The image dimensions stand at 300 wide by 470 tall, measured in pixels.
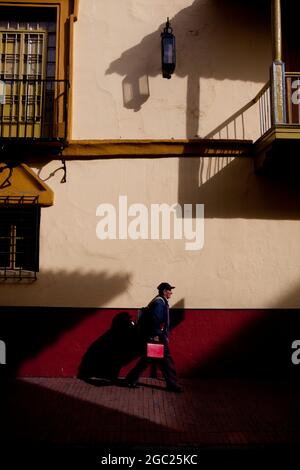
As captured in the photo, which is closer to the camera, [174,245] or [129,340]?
[129,340]

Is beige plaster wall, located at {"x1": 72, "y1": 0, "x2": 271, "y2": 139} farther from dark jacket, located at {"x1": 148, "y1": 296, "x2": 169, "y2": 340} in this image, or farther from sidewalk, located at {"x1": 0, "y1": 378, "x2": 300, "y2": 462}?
sidewalk, located at {"x1": 0, "y1": 378, "x2": 300, "y2": 462}

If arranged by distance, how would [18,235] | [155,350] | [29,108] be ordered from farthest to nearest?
[29,108] < [18,235] < [155,350]

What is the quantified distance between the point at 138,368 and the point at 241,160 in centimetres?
429

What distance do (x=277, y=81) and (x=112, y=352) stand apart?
5661 mm

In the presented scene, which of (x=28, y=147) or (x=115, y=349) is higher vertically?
(x=28, y=147)

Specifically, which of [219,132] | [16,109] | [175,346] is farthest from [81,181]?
[175,346]

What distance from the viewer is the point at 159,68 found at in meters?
8.57

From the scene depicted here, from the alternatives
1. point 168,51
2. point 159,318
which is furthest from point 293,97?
point 159,318

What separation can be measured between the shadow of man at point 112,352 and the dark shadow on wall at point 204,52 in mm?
4083

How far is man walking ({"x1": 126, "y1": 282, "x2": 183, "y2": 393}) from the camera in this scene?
7.21 m

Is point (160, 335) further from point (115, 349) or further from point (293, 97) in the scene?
point (293, 97)

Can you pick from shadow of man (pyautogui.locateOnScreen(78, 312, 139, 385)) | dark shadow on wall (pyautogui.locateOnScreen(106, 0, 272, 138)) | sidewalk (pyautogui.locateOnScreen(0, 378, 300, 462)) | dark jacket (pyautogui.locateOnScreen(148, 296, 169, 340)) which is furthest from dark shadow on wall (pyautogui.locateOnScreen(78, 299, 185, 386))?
dark shadow on wall (pyautogui.locateOnScreen(106, 0, 272, 138))

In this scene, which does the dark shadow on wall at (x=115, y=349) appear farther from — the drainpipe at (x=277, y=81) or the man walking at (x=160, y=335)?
the drainpipe at (x=277, y=81)
